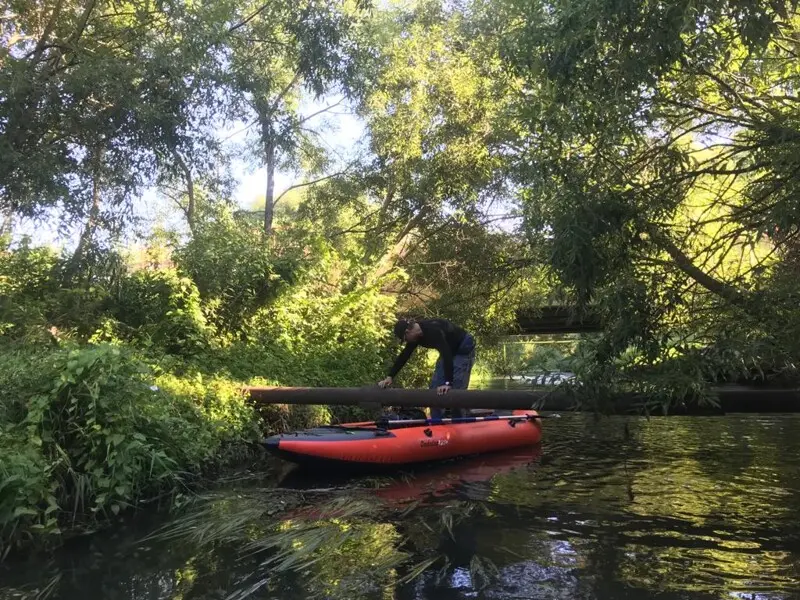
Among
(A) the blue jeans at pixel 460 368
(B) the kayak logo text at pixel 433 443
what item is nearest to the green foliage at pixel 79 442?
(B) the kayak logo text at pixel 433 443

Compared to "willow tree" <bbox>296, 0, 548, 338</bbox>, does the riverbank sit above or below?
below

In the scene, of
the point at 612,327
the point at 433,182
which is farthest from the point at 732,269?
the point at 433,182

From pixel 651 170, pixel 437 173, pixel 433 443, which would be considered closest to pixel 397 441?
pixel 433 443

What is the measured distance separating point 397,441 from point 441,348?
1.35 meters

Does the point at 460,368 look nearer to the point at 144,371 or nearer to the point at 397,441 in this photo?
the point at 397,441

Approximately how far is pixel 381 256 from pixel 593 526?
11098 mm

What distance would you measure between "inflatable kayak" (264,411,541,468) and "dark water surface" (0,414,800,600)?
31 centimetres

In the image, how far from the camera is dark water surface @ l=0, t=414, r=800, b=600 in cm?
446

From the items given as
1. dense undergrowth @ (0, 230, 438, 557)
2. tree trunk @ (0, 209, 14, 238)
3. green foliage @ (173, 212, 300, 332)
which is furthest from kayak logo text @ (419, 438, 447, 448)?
tree trunk @ (0, 209, 14, 238)

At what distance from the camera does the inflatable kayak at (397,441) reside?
24.6 feet

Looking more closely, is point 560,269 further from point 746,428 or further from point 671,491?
point 746,428

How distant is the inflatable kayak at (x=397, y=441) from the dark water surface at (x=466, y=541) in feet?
1.03

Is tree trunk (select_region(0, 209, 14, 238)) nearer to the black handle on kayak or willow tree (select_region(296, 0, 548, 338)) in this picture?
the black handle on kayak

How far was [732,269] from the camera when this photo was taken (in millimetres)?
6746
